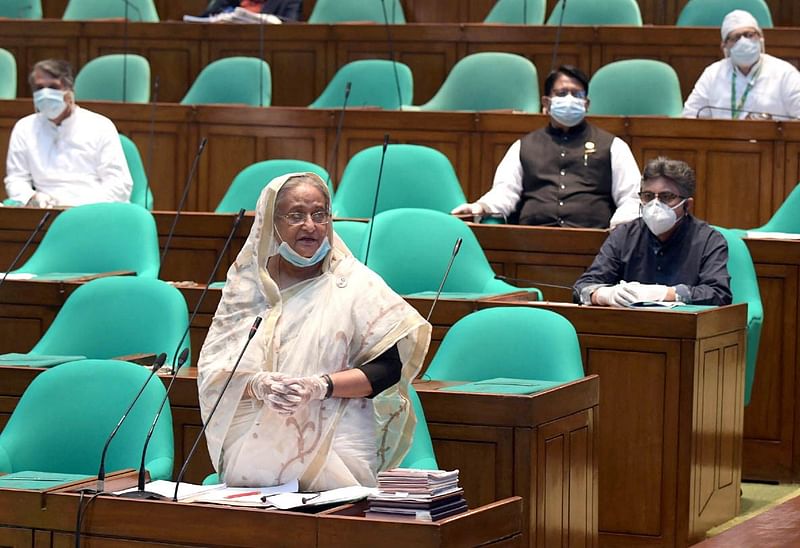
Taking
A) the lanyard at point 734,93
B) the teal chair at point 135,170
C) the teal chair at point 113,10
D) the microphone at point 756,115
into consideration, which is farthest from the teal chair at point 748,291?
the teal chair at point 113,10

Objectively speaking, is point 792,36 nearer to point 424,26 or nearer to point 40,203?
point 424,26

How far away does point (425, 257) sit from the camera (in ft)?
17.0

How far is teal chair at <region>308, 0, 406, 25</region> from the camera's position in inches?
330

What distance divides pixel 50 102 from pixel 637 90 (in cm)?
261

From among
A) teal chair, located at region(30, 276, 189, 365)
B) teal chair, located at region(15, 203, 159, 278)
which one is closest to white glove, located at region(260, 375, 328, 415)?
teal chair, located at region(30, 276, 189, 365)

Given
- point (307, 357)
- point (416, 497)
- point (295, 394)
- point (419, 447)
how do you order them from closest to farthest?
1. point (416, 497)
2. point (295, 394)
3. point (307, 357)
4. point (419, 447)

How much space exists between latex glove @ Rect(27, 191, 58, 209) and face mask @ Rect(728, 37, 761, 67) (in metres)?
2.96

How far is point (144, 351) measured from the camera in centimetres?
441

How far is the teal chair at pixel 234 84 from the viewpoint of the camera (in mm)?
7625

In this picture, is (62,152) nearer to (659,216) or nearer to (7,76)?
(7,76)

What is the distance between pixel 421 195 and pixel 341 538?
3490mm

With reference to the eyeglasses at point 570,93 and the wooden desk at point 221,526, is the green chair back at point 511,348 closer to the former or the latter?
the wooden desk at point 221,526

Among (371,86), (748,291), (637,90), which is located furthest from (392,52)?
(748,291)

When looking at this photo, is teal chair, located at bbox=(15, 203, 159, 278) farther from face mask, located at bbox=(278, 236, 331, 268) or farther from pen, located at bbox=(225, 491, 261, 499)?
pen, located at bbox=(225, 491, 261, 499)
